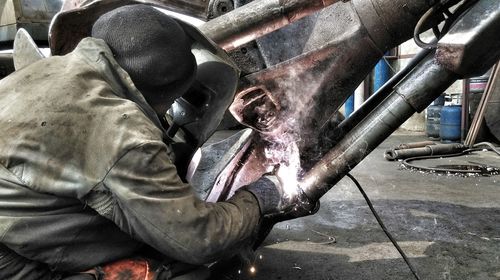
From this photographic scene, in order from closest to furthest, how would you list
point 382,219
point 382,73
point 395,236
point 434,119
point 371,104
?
point 371,104
point 395,236
point 382,219
point 434,119
point 382,73

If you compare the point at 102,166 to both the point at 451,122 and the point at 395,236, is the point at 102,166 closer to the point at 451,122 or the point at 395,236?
the point at 395,236

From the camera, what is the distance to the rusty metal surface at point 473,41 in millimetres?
1638

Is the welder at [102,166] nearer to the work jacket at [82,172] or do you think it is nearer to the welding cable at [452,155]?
the work jacket at [82,172]

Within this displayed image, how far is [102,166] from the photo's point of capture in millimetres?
1079

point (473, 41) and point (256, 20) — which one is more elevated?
point (256, 20)

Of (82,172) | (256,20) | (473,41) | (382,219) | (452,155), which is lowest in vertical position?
(452,155)

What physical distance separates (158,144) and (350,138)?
3.41 ft

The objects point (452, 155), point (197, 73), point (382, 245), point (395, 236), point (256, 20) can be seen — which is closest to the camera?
point (197, 73)

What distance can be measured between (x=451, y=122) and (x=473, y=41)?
17.5ft

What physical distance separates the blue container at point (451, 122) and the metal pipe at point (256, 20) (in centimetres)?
550

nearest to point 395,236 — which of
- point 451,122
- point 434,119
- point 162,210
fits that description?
point 162,210

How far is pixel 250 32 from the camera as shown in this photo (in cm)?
184

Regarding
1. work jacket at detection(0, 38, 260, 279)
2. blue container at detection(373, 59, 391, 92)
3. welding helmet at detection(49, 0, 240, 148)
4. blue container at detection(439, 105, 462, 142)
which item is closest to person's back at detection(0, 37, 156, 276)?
work jacket at detection(0, 38, 260, 279)

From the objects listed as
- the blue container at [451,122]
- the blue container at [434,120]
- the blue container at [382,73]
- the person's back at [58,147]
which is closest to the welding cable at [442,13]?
the person's back at [58,147]
